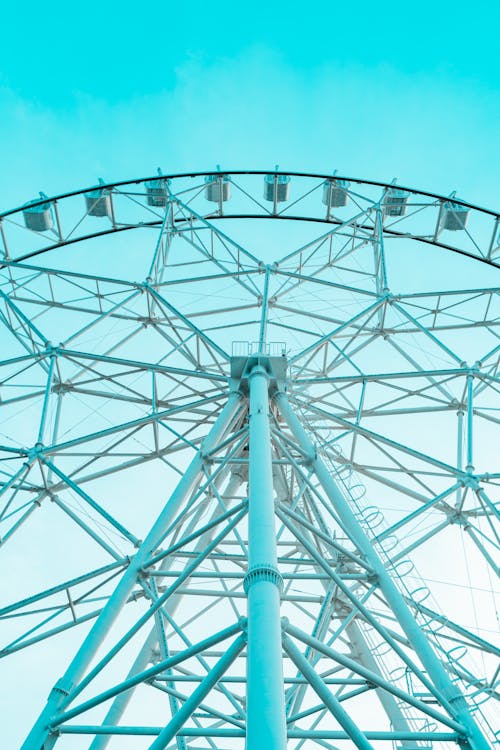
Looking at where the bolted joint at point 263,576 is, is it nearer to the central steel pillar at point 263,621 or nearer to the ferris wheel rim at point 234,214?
the central steel pillar at point 263,621

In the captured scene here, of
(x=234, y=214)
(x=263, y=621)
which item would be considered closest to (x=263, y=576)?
(x=263, y=621)

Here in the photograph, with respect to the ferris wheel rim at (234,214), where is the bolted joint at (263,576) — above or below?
below

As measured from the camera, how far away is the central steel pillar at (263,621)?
595cm

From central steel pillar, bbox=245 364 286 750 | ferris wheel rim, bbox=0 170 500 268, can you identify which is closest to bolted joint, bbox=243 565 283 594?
central steel pillar, bbox=245 364 286 750

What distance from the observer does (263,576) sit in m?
7.57

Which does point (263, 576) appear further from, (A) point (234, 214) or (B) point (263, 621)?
(A) point (234, 214)

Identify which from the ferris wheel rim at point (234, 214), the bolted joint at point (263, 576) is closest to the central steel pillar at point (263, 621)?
the bolted joint at point (263, 576)

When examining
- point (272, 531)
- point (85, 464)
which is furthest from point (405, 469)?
point (272, 531)

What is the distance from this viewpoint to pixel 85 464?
16625mm

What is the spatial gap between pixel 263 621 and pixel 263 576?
26.4 inches

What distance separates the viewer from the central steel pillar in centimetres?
595

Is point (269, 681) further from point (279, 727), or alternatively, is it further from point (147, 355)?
point (147, 355)

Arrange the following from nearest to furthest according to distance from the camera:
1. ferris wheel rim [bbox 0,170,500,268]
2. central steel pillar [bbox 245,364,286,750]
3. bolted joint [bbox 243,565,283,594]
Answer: central steel pillar [bbox 245,364,286,750]
bolted joint [bbox 243,565,283,594]
ferris wheel rim [bbox 0,170,500,268]

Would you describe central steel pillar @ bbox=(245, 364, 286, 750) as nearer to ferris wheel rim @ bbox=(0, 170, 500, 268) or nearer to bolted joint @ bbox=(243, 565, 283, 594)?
bolted joint @ bbox=(243, 565, 283, 594)
